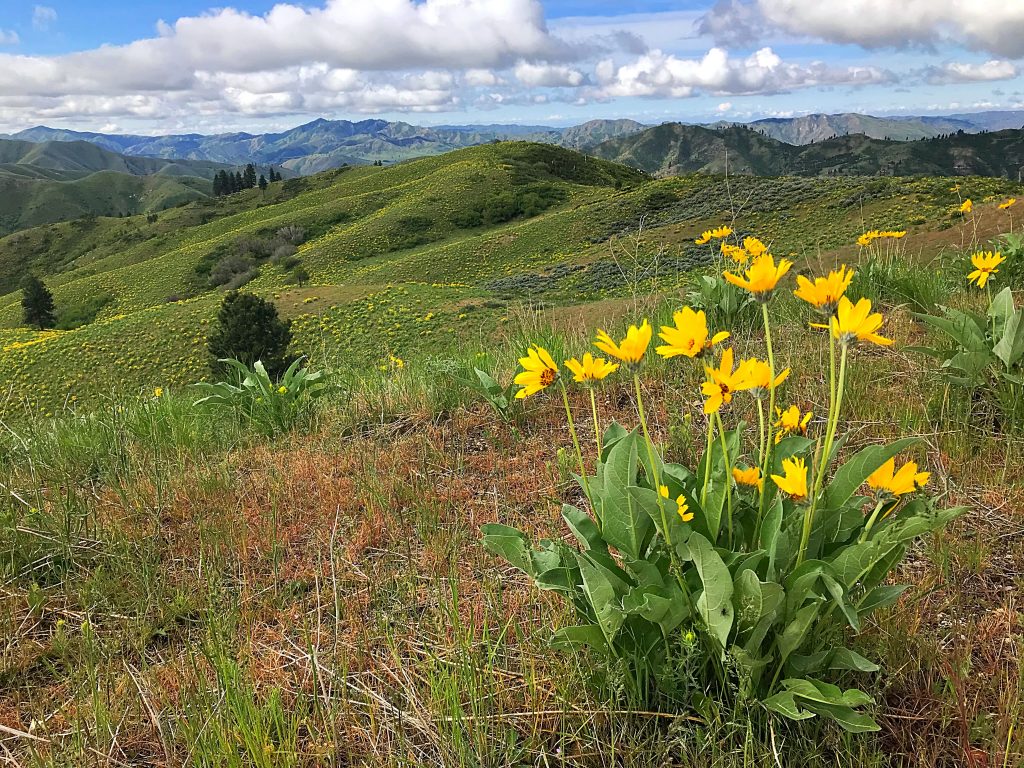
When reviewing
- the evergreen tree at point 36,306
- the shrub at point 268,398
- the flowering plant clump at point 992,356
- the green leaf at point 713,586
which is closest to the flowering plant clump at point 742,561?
the green leaf at point 713,586

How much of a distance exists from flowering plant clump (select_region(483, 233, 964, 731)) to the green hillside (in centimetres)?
212

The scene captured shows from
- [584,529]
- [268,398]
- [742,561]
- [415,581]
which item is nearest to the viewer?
[742,561]

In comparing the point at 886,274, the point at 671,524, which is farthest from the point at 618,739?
the point at 886,274

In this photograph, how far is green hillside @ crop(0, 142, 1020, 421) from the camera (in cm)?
1811

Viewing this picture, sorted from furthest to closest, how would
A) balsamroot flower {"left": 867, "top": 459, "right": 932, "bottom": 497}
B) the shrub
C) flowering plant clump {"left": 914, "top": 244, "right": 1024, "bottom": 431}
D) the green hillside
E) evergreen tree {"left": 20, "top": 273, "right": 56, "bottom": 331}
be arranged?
1. evergreen tree {"left": 20, "top": 273, "right": 56, "bottom": 331}
2. the green hillside
3. the shrub
4. flowering plant clump {"left": 914, "top": 244, "right": 1024, "bottom": 431}
5. balsamroot flower {"left": 867, "top": 459, "right": 932, "bottom": 497}

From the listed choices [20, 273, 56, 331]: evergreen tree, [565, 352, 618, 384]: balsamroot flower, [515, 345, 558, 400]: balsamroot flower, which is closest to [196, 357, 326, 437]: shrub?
[515, 345, 558, 400]: balsamroot flower

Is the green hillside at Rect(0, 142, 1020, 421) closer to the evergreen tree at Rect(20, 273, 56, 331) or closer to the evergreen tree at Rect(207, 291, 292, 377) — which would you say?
the evergreen tree at Rect(207, 291, 292, 377)

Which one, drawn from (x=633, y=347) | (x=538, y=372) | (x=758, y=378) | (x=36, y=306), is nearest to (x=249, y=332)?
(x=538, y=372)

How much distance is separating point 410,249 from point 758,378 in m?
40.2

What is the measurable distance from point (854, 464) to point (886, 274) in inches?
145

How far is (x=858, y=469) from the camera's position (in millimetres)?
1281

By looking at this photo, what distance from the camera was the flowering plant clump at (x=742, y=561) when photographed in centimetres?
112

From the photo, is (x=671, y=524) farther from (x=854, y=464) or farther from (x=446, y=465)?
(x=446, y=465)

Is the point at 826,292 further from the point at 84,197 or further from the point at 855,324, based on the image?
the point at 84,197
